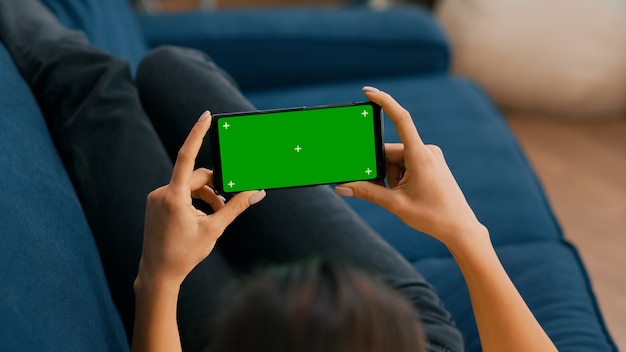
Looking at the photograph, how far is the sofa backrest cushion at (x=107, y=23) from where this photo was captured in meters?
1.31

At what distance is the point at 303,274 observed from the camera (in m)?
0.53

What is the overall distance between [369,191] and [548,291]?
0.48 m

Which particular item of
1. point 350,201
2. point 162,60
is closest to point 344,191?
point 162,60

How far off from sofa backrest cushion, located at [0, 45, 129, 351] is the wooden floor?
1.24m

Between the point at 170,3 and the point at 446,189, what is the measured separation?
226cm

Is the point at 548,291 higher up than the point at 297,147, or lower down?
lower down

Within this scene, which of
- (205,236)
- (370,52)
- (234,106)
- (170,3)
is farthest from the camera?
(170,3)

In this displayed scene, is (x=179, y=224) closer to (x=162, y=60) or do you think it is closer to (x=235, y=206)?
(x=235, y=206)

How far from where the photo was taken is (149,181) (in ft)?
3.14

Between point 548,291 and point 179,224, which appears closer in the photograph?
point 179,224

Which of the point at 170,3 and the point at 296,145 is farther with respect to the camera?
the point at 170,3

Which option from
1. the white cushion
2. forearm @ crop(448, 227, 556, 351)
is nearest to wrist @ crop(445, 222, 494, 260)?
forearm @ crop(448, 227, 556, 351)

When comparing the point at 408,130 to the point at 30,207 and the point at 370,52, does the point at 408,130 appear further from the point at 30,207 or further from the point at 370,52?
the point at 370,52

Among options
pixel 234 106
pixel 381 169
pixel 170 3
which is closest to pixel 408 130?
pixel 381 169
